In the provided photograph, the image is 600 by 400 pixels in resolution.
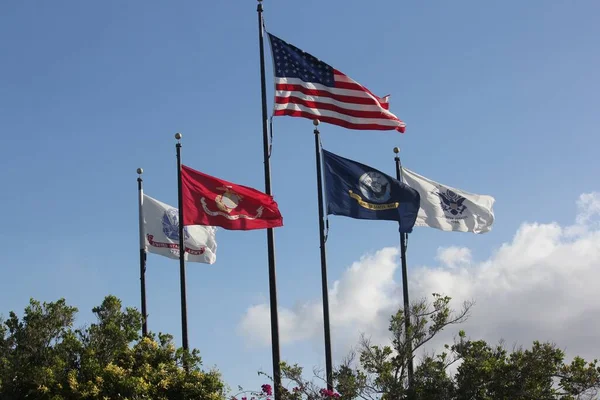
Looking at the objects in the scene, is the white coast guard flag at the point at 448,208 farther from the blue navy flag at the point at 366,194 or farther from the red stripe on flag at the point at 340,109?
the red stripe on flag at the point at 340,109

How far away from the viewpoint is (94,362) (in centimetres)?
3016

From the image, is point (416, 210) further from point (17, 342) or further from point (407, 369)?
point (17, 342)

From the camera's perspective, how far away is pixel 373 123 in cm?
3148

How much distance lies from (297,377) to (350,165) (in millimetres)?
6238

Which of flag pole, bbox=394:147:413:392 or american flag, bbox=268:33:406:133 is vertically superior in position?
american flag, bbox=268:33:406:133

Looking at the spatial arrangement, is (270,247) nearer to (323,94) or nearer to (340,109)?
(340,109)

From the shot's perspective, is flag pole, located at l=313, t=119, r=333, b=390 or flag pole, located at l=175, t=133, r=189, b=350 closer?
flag pole, located at l=313, t=119, r=333, b=390

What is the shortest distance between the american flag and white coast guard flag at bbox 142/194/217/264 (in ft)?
21.5

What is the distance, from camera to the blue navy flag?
3177 cm

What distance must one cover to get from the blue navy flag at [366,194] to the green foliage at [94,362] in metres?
5.91

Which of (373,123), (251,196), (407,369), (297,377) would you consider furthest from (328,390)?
(373,123)

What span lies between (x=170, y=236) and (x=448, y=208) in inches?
340

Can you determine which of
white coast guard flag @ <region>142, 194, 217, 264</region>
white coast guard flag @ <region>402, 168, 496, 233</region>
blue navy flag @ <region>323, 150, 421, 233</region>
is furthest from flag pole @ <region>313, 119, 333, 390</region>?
white coast guard flag @ <region>142, 194, 217, 264</region>

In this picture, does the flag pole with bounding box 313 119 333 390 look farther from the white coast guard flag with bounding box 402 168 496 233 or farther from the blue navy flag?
the white coast guard flag with bounding box 402 168 496 233
